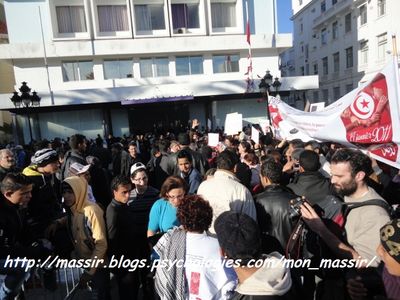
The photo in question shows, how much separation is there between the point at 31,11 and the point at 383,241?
80.2ft

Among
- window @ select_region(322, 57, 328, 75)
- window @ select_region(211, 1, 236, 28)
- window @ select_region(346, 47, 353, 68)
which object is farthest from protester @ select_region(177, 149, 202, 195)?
window @ select_region(322, 57, 328, 75)

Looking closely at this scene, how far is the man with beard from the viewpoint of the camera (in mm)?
2166

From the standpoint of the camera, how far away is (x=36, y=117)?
18.8 m

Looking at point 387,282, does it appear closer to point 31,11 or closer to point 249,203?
point 249,203

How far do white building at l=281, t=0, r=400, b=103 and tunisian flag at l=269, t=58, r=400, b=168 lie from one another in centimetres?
2229

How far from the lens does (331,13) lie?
1273 inches

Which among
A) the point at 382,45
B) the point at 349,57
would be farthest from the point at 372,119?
the point at 349,57

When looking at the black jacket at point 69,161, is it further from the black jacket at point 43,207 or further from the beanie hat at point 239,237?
the beanie hat at point 239,237

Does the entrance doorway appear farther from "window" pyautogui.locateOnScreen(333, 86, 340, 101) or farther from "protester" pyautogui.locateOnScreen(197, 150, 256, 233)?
"window" pyautogui.locateOnScreen(333, 86, 340, 101)

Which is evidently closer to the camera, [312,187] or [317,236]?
[317,236]

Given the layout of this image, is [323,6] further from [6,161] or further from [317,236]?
[317,236]

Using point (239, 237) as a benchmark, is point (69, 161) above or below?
above

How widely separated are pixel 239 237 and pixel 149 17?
23153 millimetres

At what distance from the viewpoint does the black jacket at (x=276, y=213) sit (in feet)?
9.34
